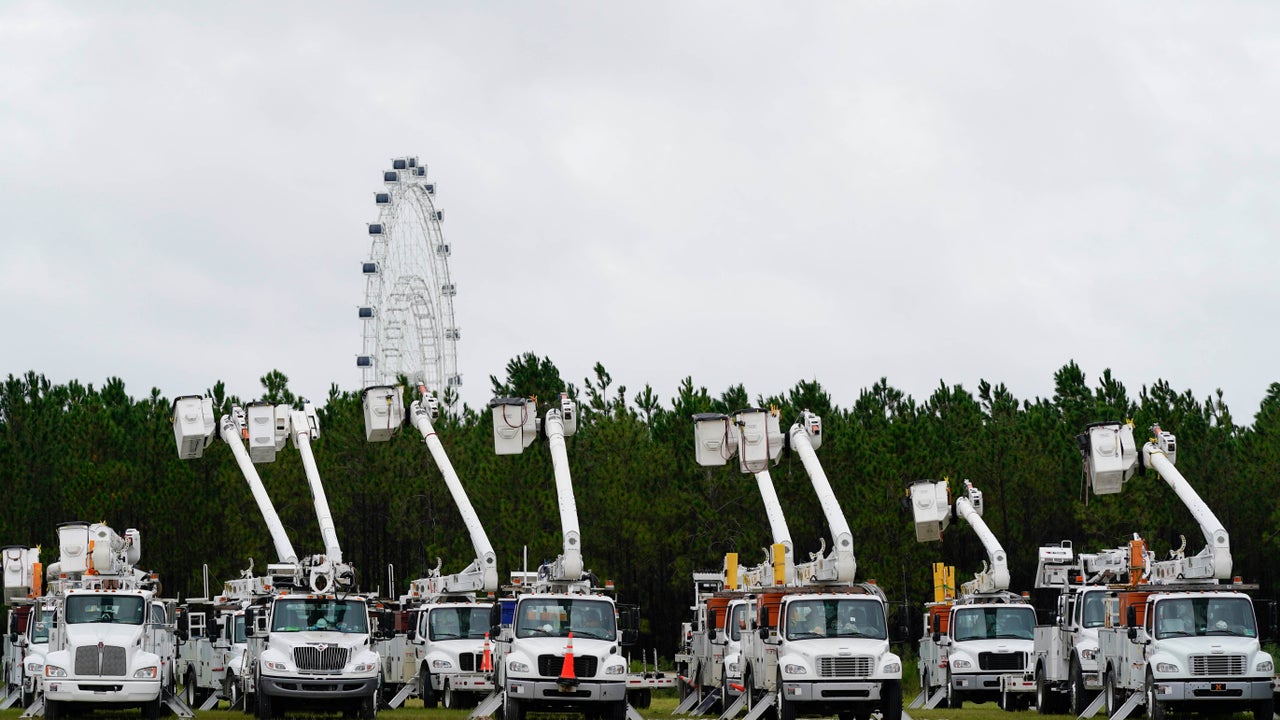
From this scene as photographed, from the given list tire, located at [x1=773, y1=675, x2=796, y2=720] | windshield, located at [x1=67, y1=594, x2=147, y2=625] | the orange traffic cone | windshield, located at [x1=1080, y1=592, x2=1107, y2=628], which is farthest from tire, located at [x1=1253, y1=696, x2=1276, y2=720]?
windshield, located at [x1=67, y1=594, x2=147, y2=625]

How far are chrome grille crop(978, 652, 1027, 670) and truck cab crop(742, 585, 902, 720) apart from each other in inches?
333

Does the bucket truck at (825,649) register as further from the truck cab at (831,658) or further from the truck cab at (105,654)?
the truck cab at (105,654)

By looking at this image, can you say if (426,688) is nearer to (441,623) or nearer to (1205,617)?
(441,623)

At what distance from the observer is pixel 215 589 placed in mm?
63875

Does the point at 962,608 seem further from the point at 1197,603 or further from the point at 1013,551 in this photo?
the point at 1013,551

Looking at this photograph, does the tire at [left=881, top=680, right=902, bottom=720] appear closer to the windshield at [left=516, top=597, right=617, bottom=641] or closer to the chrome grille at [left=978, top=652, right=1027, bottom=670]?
the windshield at [left=516, top=597, right=617, bottom=641]

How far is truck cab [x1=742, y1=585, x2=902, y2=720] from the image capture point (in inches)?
1115

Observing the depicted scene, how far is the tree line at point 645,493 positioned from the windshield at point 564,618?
2943 centimetres

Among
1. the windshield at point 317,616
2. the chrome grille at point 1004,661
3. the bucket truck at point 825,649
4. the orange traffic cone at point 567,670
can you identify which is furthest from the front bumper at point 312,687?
the chrome grille at point 1004,661

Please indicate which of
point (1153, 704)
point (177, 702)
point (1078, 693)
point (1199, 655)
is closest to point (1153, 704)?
point (1153, 704)

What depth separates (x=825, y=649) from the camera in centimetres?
2858

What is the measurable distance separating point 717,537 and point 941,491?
75.1 ft

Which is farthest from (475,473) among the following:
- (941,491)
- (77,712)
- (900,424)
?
(77,712)

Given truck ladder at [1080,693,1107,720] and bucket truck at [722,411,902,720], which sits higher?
bucket truck at [722,411,902,720]
